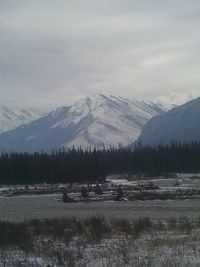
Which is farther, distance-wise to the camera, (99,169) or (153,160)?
(153,160)

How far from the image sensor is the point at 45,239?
985 inches

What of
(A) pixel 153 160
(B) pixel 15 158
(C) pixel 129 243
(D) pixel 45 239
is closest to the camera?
(C) pixel 129 243

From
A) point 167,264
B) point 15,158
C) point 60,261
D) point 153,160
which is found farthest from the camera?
point 153,160

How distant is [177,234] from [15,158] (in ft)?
446

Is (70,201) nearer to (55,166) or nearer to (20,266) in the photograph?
(20,266)

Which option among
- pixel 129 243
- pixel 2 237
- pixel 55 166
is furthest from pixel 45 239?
pixel 55 166

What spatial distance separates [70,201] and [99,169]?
8214cm

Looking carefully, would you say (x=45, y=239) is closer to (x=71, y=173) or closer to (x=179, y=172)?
(x=71, y=173)

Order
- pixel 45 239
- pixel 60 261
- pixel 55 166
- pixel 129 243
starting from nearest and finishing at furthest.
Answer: pixel 60 261 < pixel 129 243 < pixel 45 239 < pixel 55 166

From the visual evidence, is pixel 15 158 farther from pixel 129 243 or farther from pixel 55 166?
pixel 129 243

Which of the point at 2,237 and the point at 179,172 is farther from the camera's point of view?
the point at 179,172

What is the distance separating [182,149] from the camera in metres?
183

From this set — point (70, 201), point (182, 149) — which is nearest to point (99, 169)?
point (182, 149)

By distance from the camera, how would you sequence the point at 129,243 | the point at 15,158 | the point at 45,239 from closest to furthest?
the point at 129,243
the point at 45,239
the point at 15,158
